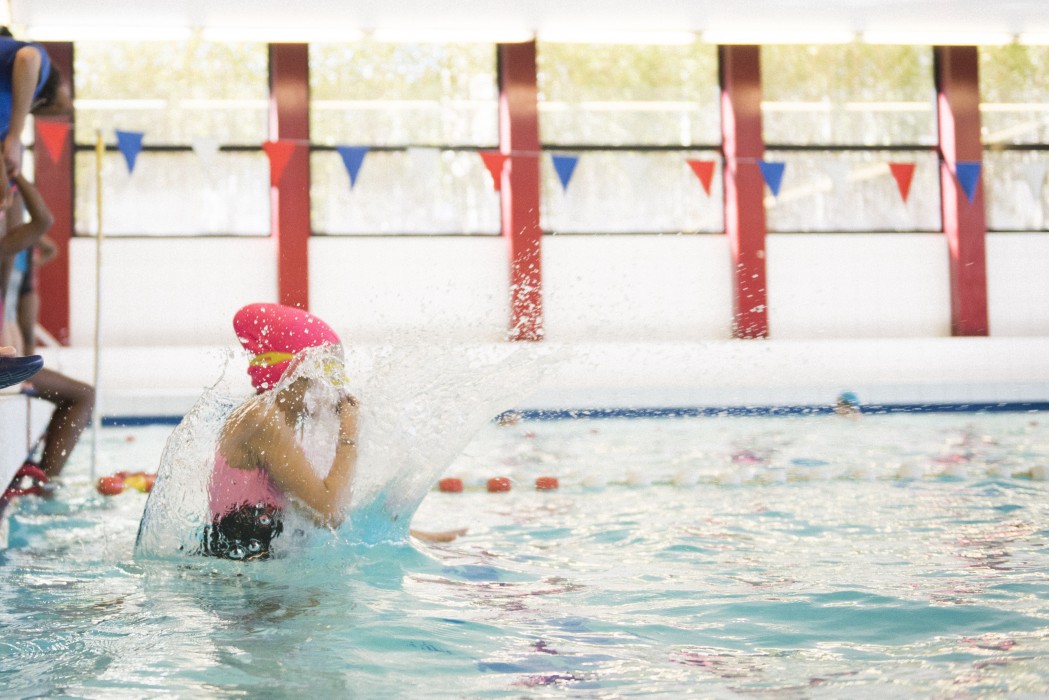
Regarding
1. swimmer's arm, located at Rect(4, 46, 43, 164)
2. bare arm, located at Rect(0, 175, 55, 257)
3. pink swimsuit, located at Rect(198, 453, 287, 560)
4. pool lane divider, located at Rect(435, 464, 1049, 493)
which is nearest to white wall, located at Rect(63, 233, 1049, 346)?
pool lane divider, located at Rect(435, 464, 1049, 493)

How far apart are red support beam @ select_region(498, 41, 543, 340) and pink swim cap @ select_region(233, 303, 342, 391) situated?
326 inches

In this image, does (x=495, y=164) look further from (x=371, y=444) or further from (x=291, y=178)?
(x=371, y=444)

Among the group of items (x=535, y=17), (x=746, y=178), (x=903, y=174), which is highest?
(x=535, y=17)

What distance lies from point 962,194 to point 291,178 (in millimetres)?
7157

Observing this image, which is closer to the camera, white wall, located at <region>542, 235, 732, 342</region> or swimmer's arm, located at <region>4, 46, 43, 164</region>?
swimmer's arm, located at <region>4, 46, 43, 164</region>

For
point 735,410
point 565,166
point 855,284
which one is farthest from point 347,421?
point 855,284

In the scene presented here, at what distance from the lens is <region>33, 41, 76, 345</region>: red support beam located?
10.5 metres

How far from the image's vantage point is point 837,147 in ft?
37.8

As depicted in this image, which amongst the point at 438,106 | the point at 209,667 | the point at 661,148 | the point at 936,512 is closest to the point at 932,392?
the point at 661,148

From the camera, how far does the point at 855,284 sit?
11.5m

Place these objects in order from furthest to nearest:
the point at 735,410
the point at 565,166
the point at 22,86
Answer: the point at 735,410, the point at 565,166, the point at 22,86

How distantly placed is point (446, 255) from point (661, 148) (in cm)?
260

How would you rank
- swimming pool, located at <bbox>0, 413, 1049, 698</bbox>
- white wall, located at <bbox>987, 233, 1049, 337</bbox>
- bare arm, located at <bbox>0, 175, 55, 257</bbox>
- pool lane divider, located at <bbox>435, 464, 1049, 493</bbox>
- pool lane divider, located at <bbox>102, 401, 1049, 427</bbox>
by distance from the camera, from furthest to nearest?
white wall, located at <bbox>987, 233, 1049, 337</bbox> < pool lane divider, located at <bbox>102, 401, 1049, 427</bbox> < pool lane divider, located at <bbox>435, 464, 1049, 493</bbox> < bare arm, located at <bbox>0, 175, 55, 257</bbox> < swimming pool, located at <bbox>0, 413, 1049, 698</bbox>

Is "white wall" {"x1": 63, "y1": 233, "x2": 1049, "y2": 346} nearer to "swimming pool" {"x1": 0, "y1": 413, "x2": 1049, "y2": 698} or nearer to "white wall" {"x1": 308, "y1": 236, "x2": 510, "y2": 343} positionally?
"white wall" {"x1": 308, "y1": 236, "x2": 510, "y2": 343}
